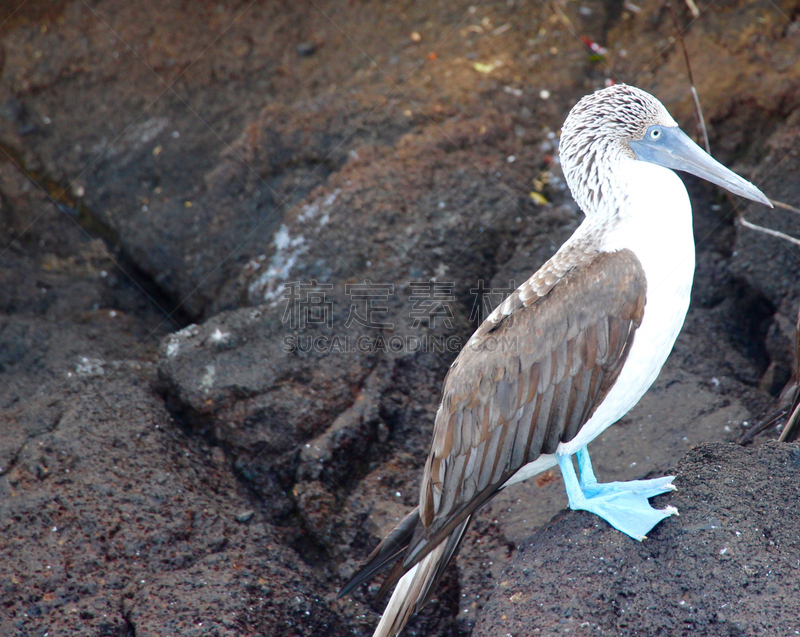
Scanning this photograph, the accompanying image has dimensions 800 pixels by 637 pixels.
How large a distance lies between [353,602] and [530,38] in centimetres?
462

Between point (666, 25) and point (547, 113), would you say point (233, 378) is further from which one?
point (666, 25)

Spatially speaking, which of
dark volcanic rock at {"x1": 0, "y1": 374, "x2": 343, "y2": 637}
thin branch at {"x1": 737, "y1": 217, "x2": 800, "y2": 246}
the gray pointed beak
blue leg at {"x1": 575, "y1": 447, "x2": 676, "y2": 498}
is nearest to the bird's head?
the gray pointed beak

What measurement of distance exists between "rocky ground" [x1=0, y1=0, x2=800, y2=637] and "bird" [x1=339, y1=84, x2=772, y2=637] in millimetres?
304

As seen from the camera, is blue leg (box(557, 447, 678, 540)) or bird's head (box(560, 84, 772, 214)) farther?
bird's head (box(560, 84, 772, 214))

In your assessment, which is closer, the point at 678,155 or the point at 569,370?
the point at 569,370

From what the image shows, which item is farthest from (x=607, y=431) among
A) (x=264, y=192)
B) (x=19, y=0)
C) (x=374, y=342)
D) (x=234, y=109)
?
(x=19, y=0)

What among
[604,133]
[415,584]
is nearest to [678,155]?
[604,133]

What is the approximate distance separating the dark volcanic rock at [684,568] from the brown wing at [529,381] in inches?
13.9

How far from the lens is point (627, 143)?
3.24 metres

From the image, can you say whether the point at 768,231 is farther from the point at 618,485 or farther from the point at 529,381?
the point at 529,381

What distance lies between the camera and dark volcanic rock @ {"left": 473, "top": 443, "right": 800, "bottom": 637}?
2555 millimetres

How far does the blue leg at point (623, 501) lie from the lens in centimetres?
279

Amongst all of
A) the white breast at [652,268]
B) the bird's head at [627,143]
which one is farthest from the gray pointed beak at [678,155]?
the white breast at [652,268]

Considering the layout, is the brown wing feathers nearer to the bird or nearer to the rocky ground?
the bird
